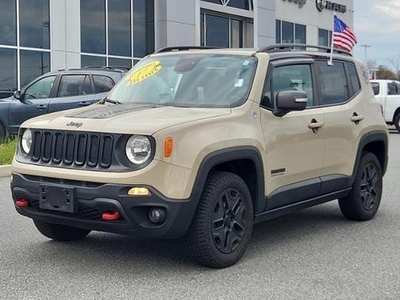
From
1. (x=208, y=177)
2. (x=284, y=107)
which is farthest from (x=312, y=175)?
(x=208, y=177)

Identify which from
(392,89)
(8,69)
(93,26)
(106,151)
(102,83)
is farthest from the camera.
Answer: (392,89)

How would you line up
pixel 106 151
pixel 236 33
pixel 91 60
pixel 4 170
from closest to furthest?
pixel 106 151 → pixel 4 170 → pixel 91 60 → pixel 236 33

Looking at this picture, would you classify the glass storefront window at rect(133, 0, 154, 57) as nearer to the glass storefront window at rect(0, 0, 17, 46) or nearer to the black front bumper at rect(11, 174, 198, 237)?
the glass storefront window at rect(0, 0, 17, 46)

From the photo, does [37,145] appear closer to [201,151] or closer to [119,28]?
[201,151]

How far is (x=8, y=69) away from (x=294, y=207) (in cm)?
1450

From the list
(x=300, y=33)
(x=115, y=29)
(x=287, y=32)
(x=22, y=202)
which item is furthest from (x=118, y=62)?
(x=22, y=202)

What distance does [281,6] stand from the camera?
3188cm

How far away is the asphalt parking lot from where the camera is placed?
4.59 metres

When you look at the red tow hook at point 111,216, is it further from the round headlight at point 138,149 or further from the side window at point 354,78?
the side window at point 354,78

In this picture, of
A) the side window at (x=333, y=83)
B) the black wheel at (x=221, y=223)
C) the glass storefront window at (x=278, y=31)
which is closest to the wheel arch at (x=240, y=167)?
the black wheel at (x=221, y=223)

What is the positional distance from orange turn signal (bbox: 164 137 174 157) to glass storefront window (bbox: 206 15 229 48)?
73.9ft

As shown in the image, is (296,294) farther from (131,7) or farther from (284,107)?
(131,7)

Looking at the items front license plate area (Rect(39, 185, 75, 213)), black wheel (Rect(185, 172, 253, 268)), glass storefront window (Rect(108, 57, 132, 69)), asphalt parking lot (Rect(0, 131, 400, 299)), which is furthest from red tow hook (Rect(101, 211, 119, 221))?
glass storefront window (Rect(108, 57, 132, 69))

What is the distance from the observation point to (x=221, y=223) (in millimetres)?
5070
